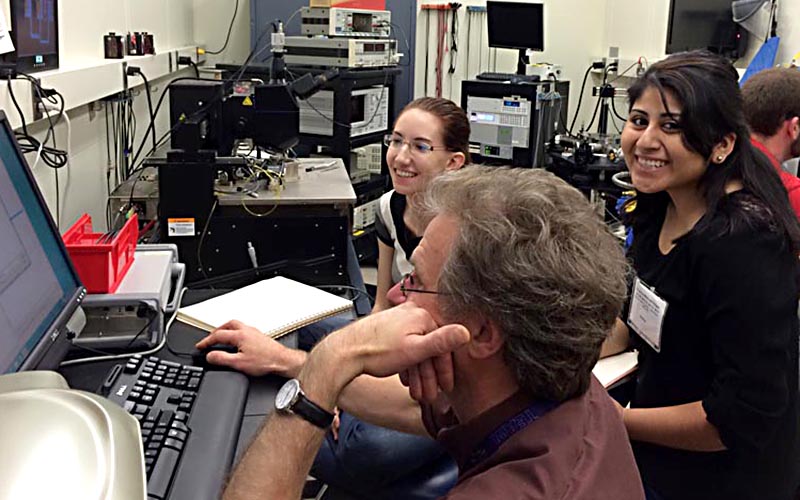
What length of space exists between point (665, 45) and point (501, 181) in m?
4.63

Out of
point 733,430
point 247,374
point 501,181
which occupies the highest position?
point 501,181

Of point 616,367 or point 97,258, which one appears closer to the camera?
point 97,258

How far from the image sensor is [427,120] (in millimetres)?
2189

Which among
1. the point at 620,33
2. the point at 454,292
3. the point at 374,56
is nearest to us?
the point at 454,292

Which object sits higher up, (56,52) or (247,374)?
(56,52)

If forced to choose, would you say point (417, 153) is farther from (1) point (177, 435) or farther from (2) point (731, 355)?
(1) point (177, 435)


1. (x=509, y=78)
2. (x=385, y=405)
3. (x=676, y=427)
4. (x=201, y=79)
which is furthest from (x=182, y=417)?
(x=509, y=78)

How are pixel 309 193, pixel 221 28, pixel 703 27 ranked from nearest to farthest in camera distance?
pixel 309 193, pixel 703 27, pixel 221 28

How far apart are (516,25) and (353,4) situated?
1.63 meters

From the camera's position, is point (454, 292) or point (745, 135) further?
point (745, 135)

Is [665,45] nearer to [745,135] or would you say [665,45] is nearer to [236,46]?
[236,46]

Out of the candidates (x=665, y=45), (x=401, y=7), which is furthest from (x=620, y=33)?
(x=401, y=7)

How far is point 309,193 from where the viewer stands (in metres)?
2.33

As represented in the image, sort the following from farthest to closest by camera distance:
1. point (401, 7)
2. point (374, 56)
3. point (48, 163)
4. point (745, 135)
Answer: point (401, 7), point (374, 56), point (48, 163), point (745, 135)
